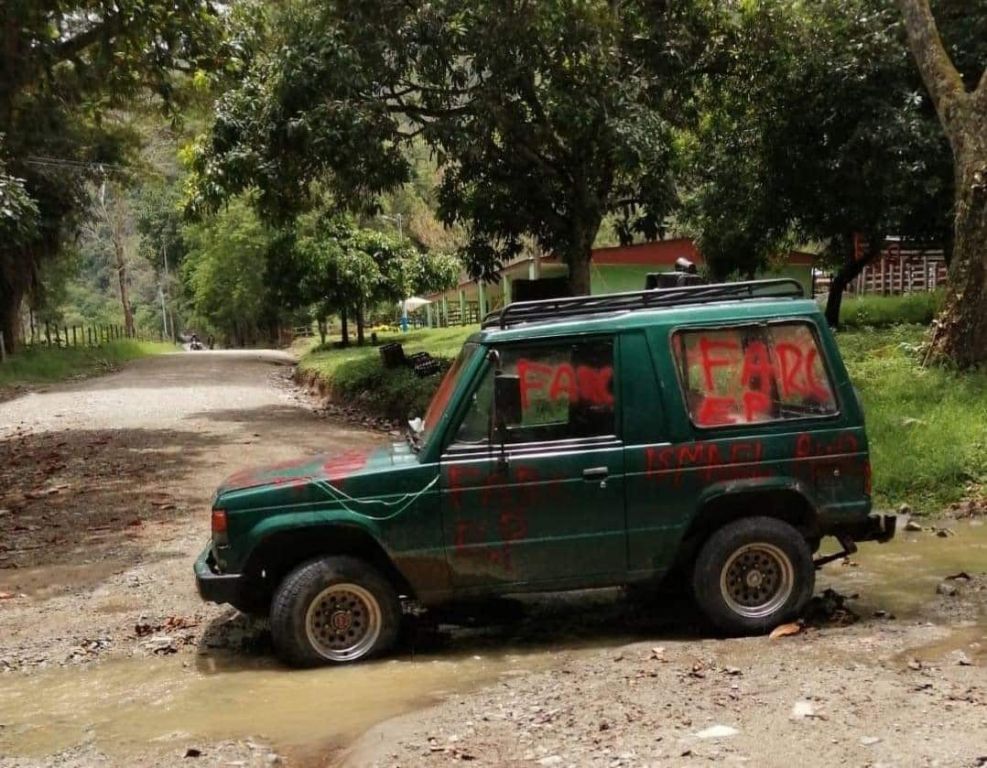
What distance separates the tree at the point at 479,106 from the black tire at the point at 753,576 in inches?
332

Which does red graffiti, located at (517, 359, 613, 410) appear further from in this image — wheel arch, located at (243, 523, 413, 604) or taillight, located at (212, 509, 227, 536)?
taillight, located at (212, 509, 227, 536)

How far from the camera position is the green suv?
538 centimetres

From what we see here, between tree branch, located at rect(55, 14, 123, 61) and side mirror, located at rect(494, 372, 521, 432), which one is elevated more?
tree branch, located at rect(55, 14, 123, 61)

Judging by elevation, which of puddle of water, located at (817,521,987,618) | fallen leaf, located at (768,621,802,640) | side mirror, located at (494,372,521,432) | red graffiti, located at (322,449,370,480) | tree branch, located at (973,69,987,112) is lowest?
puddle of water, located at (817,521,987,618)

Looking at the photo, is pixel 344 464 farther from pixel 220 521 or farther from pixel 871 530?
pixel 871 530

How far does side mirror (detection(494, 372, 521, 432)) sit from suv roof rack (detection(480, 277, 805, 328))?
54cm

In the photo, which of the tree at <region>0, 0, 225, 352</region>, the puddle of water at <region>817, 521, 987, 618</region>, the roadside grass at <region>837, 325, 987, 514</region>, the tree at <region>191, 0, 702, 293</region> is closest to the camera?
the puddle of water at <region>817, 521, 987, 618</region>

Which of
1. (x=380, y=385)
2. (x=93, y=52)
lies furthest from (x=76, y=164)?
(x=380, y=385)

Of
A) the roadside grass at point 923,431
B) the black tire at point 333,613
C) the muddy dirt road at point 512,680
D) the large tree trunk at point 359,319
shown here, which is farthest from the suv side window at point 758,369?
the large tree trunk at point 359,319

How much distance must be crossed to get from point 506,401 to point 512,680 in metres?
1.48

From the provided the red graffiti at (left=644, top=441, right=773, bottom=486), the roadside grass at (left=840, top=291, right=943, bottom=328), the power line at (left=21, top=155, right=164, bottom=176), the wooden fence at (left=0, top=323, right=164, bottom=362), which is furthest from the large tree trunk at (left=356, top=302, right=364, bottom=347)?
the red graffiti at (left=644, top=441, right=773, bottom=486)

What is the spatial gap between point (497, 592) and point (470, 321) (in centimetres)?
4627

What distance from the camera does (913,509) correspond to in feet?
28.1

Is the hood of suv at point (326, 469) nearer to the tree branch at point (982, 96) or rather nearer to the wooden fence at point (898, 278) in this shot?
the tree branch at point (982, 96)
